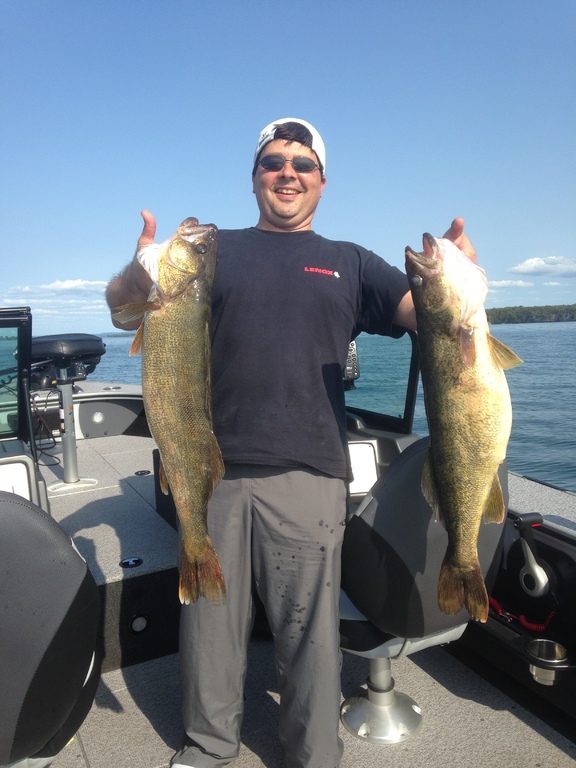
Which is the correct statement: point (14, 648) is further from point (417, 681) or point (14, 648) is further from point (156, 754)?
point (417, 681)

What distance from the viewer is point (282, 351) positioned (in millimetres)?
2664

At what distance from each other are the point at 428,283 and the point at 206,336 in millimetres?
895

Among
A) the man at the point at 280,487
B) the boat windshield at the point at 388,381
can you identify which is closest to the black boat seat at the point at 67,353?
the boat windshield at the point at 388,381

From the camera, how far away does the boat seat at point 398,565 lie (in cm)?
259

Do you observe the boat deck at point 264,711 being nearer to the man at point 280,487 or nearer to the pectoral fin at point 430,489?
the man at point 280,487

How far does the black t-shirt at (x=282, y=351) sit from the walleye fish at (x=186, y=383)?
191 millimetres

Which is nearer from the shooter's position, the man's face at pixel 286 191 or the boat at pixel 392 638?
the boat at pixel 392 638

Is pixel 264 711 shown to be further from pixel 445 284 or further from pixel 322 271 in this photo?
pixel 445 284

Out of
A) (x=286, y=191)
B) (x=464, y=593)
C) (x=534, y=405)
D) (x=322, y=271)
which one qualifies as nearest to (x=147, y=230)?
(x=286, y=191)

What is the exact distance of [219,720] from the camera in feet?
9.01

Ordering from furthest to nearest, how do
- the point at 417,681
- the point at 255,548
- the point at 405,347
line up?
the point at 405,347
the point at 417,681
the point at 255,548

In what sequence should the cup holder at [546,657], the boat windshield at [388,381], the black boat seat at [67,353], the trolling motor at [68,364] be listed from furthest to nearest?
the black boat seat at [67,353]
the trolling motor at [68,364]
the boat windshield at [388,381]
the cup holder at [546,657]

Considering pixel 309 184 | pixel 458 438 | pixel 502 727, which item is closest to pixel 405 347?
pixel 309 184

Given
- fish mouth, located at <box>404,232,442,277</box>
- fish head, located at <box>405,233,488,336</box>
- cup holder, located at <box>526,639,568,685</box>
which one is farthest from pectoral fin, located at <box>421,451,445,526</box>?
cup holder, located at <box>526,639,568,685</box>
